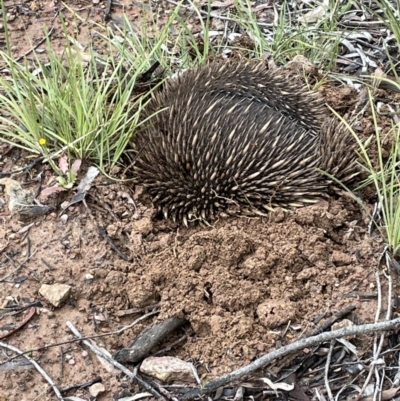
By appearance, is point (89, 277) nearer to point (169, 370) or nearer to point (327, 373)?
point (169, 370)

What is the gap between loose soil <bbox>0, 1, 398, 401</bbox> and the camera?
7.87ft

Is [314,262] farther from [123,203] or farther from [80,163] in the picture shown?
[80,163]

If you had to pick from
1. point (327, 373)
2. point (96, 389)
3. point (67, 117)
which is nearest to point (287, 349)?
point (327, 373)

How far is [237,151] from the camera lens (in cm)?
300

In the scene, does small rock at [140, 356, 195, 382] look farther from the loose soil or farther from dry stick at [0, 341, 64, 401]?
dry stick at [0, 341, 64, 401]

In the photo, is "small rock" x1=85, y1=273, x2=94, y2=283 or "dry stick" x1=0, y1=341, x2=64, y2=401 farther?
"small rock" x1=85, y1=273, x2=94, y2=283

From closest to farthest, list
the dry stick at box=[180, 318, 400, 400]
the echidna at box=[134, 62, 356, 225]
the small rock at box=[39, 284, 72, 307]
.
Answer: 1. the dry stick at box=[180, 318, 400, 400]
2. the small rock at box=[39, 284, 72, 307]
3. the echidna at box=[134, 62, 356, 225]

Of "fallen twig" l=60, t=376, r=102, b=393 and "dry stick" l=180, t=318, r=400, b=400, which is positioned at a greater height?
"dry stick" l=180, t=318, r=400, b=400

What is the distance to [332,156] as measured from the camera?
9.55ft

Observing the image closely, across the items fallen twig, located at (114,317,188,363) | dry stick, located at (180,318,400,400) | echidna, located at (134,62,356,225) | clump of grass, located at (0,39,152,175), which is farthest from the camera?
echidna, located at (134,62,356,225)

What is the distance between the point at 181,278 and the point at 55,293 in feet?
1.59

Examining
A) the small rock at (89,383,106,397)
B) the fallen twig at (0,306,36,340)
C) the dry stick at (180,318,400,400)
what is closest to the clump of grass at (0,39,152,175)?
the fallen twig at (0,306,36,340)

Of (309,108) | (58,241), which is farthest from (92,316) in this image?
(309,108)

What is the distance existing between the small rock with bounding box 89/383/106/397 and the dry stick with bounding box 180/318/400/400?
29cm
